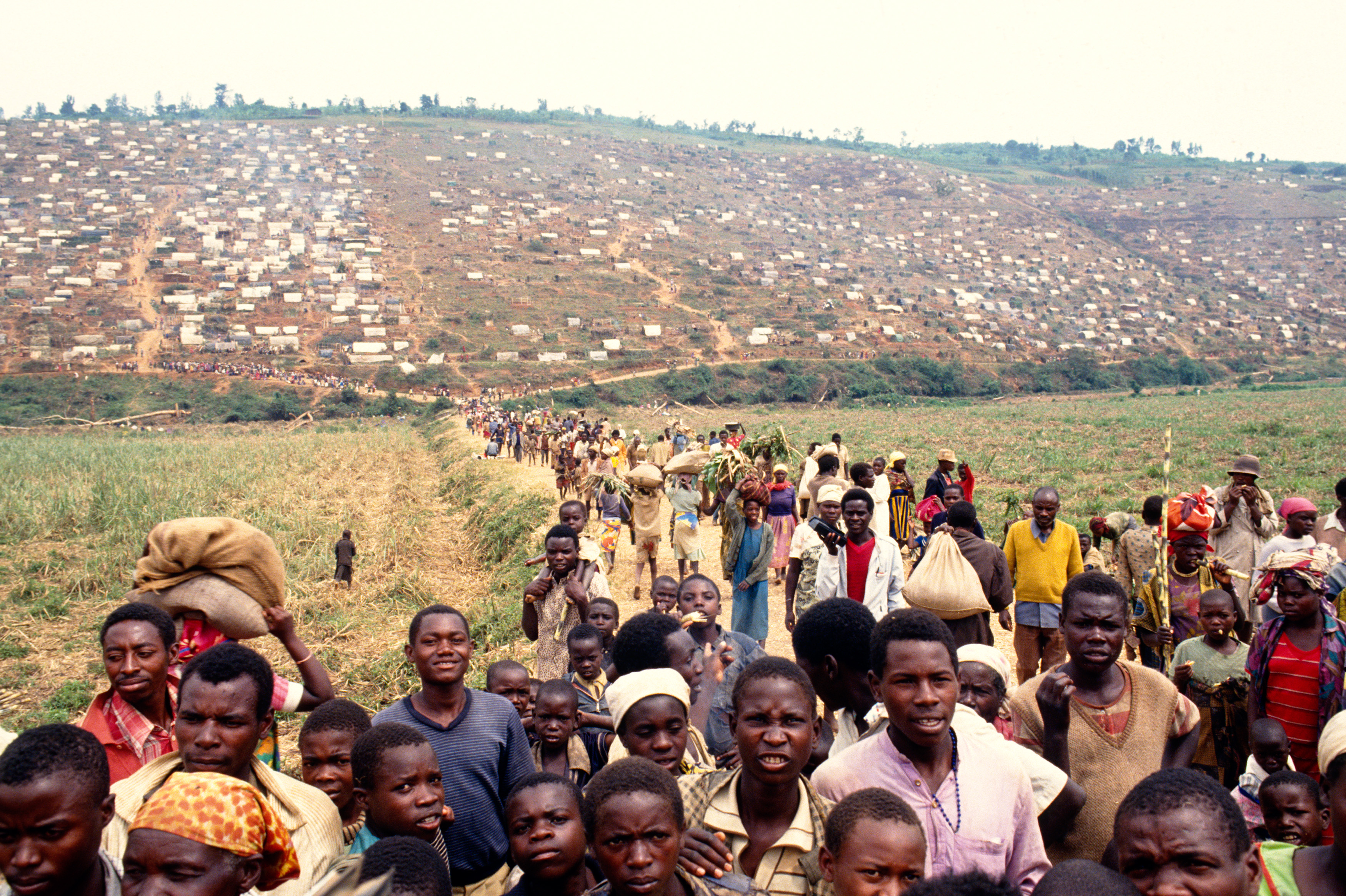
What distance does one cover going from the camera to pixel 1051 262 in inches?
3866

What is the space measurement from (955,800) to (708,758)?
140 centimetres

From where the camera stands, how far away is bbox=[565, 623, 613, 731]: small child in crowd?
476cm

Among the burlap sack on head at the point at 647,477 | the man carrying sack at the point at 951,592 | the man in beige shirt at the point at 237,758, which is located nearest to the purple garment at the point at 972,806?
the man in beige shirt at the point at 237,758

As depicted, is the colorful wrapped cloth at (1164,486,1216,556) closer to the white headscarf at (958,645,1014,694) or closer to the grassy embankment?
the white headscarf at (958,645,1014,694)

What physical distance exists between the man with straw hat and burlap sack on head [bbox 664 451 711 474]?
514 cm

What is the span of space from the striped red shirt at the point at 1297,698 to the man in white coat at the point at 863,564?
203cm

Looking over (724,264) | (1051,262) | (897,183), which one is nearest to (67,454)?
(724,264)

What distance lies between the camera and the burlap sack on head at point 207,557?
3.86 m

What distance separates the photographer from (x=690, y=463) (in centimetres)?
1038

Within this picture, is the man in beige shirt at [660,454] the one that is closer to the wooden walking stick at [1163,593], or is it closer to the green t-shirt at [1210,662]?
the wooden walking stick at [1163,593]

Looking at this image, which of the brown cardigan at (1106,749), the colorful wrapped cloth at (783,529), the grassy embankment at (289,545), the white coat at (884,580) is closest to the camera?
the brown cardigan at (1106,749)

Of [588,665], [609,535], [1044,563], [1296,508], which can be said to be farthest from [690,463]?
[1296,508]

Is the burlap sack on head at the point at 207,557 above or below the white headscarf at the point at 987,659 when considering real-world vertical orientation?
above

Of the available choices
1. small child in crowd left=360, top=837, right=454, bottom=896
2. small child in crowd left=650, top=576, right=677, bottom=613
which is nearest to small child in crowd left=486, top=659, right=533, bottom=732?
small child in crowd left=650, top=576, right=677, bottom=613
